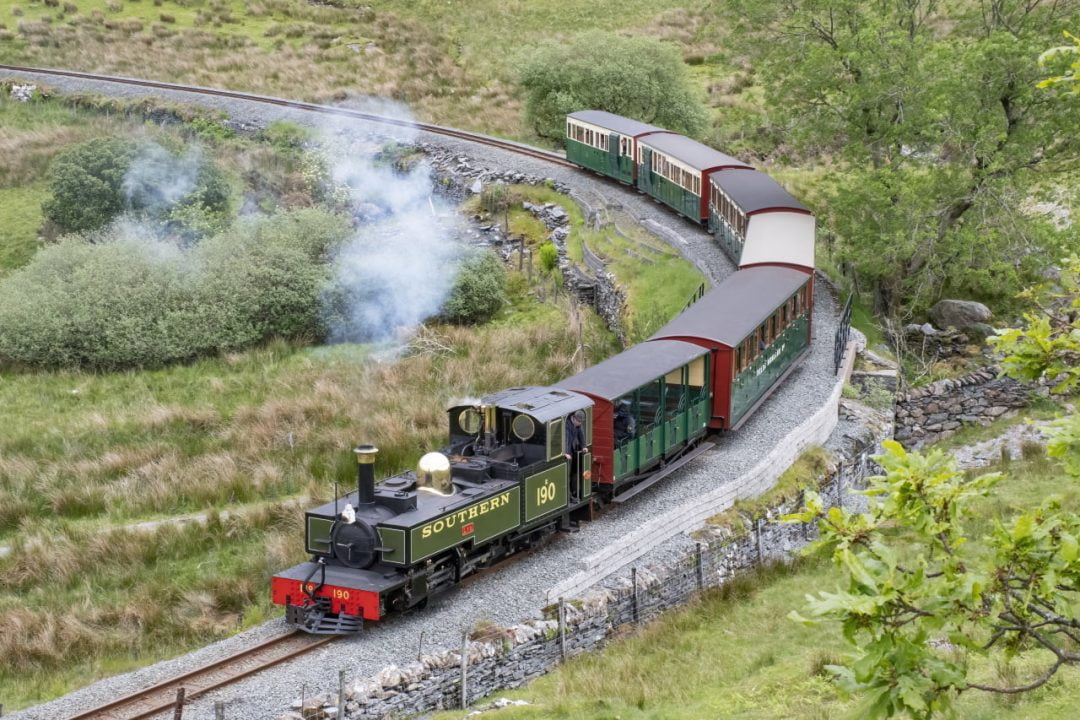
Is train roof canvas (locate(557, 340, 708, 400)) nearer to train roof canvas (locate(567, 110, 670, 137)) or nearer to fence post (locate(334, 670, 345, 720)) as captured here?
fence post (locate(334, 670, 345, 720))

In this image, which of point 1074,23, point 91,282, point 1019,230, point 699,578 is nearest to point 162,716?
point 699,578

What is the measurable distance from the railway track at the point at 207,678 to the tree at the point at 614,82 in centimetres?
3148

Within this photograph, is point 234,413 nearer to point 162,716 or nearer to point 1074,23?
point 162,716

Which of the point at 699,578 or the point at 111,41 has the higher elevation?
the point at 111,41

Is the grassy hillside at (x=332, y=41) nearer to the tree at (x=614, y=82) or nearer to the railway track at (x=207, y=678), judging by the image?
the tree at (x=614, y=82)

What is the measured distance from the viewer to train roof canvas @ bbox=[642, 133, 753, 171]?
31.7m

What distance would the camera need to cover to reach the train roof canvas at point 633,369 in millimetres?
16625

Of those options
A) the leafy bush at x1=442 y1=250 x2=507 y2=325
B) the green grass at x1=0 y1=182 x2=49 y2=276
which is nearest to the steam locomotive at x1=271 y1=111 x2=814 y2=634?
the leafy bush at x1=442 y1=250 x2=507 y2=325

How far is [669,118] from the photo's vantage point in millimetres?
42719

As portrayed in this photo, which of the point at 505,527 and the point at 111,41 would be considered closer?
the point at 505,527

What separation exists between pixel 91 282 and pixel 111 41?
104 feet

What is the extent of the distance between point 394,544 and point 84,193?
24704 millimetres

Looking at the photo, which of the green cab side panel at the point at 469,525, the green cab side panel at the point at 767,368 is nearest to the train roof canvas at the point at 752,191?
the green cab side panel at the point at 767,368

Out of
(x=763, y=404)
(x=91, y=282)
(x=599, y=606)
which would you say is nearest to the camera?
(x=599, y=606)
